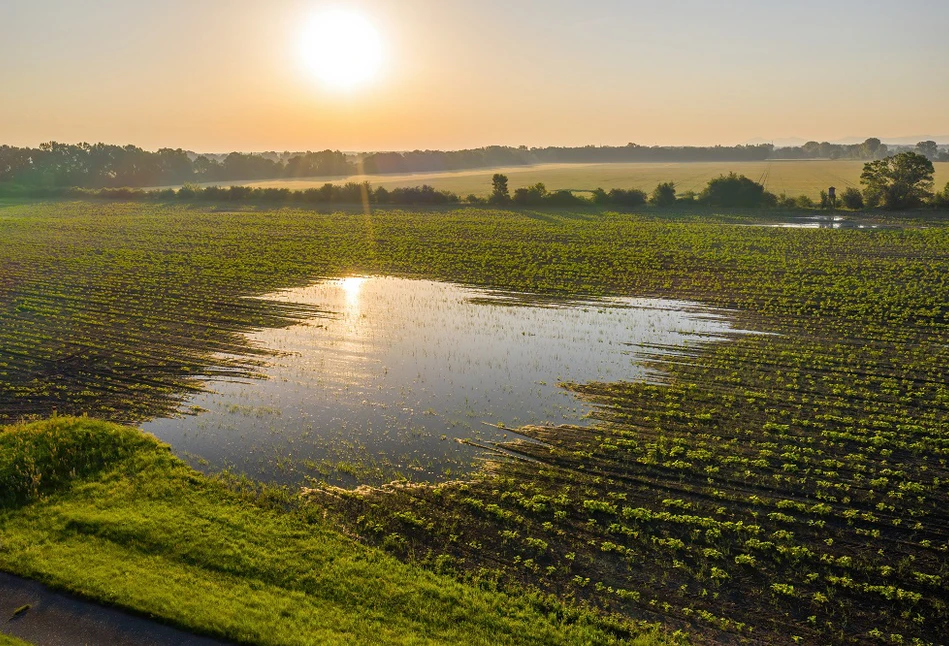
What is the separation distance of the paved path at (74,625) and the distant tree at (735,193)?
89.6 meters

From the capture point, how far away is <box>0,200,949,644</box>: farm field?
13312mm

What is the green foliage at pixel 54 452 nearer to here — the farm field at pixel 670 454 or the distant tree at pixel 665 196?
the farm field at pixel 670 454

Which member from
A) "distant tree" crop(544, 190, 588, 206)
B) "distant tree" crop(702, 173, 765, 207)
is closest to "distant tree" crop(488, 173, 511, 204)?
"distant tree" crop(544, 190, 588, 206)

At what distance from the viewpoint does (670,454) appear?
18.7 m

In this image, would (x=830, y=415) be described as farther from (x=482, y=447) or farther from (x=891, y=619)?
(x=482, y=447)

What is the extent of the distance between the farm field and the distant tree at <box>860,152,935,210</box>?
124 feet

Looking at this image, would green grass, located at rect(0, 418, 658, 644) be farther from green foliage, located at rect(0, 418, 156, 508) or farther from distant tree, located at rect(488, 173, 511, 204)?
distant tree, located at rect(488, 173, 511, 204)

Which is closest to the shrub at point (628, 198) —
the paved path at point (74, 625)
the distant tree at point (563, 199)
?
the distant tree at point (563, 199)

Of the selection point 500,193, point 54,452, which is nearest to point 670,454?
point 54,452

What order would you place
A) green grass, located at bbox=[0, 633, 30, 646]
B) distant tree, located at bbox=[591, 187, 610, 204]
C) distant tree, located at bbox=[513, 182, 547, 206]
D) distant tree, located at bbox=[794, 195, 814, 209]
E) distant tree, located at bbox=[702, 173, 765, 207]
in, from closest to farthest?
1. green grass, located at bbox=[0, 633, 30, 646]
2. distant tree, located at bbox=[794, 195, 814, 209]
3. distant tree, located at bbox=[702, 173, 765, 207]
4. distant tree, located at bbox=[591, 187, 610, 204]
5. distant tree, located at bbox=[513, 182, 547, 206]

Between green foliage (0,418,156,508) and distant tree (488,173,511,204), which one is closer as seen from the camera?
green foliage (0,418,156,508)

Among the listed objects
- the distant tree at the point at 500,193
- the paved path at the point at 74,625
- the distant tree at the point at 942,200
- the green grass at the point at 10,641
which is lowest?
the paved path at the point at 74,625

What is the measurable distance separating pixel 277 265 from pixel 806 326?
39444mm

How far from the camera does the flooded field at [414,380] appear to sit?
1936 centimetres
